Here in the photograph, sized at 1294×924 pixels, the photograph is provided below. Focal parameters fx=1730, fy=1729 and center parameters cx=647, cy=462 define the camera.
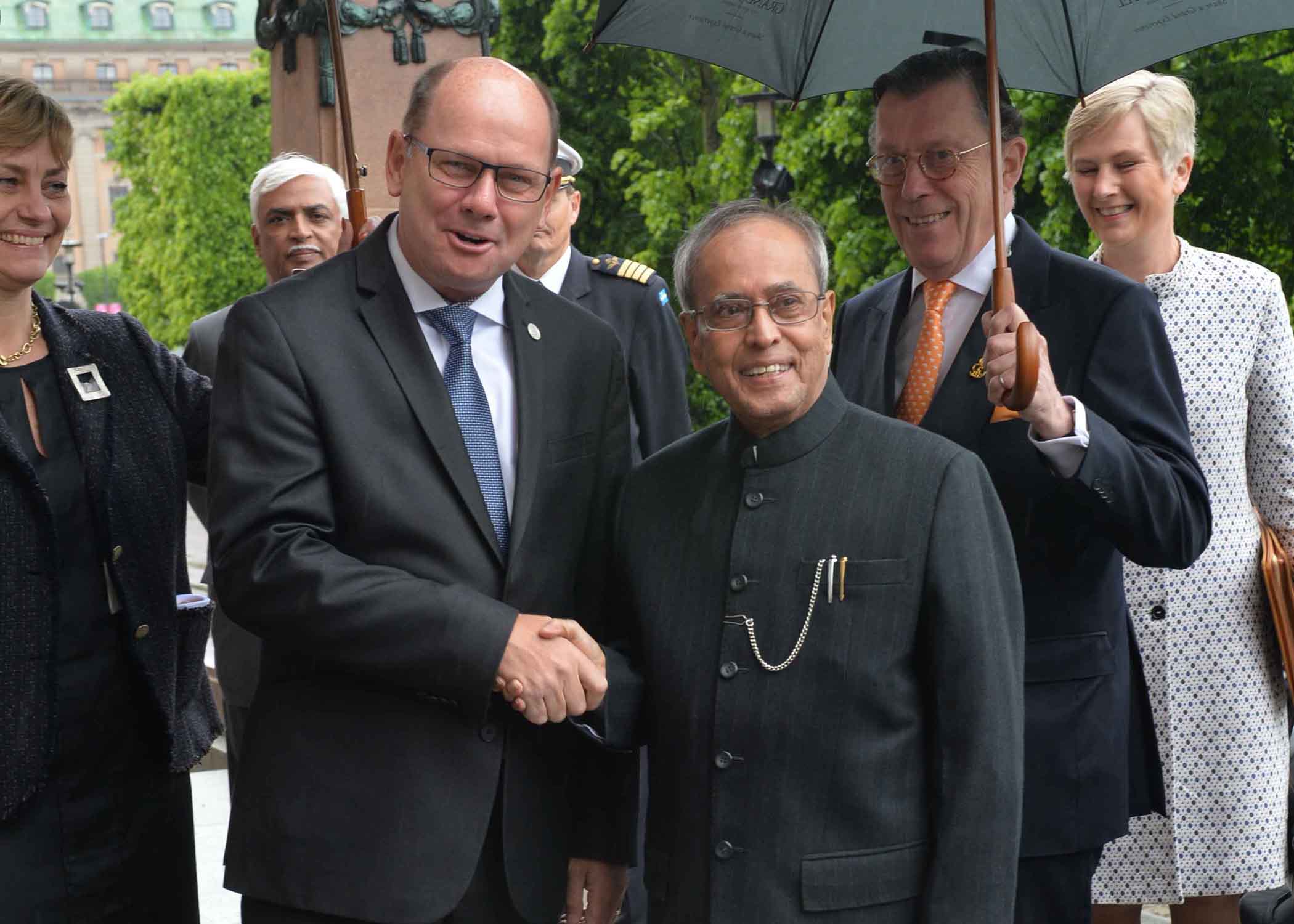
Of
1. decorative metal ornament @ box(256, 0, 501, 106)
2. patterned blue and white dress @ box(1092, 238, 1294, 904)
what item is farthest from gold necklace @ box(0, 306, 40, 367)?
decorative metal ornament @ box(256, 0, 501, 106)

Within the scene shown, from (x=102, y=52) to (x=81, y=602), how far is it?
126 m

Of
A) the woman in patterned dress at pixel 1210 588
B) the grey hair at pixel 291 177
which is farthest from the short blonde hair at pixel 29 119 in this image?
the woman in patterned dress at pixel 1210 588

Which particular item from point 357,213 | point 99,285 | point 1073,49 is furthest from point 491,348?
point 99,285

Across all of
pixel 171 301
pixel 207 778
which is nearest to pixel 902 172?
pixel 207 778

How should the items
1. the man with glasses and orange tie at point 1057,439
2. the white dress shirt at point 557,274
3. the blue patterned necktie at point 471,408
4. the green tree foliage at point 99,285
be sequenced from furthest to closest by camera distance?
1. the green tree foliage at point 99,285
2. the white dress shirt at point 557,274
3. the man with glasses and orange tie at point 1057,439
4. the blue patterned necktie at point 471,408

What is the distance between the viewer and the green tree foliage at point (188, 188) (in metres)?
52.4

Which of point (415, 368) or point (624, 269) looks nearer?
point (415, 368)

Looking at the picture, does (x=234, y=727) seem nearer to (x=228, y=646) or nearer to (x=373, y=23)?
(x=228, y=646)

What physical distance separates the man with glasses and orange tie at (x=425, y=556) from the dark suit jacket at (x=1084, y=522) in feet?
2.44

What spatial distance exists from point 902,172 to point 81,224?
394 ft

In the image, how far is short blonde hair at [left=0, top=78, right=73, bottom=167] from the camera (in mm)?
3443

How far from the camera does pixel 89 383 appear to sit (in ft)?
11.5

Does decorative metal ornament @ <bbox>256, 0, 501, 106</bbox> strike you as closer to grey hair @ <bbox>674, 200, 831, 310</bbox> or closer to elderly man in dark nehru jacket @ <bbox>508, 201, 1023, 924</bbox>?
grey hair @ <bbox>674, 200, 831, 310</bbox>

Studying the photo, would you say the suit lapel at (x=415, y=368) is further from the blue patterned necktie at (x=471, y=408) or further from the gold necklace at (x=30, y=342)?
the gold necklace at (x=30, y=342)
